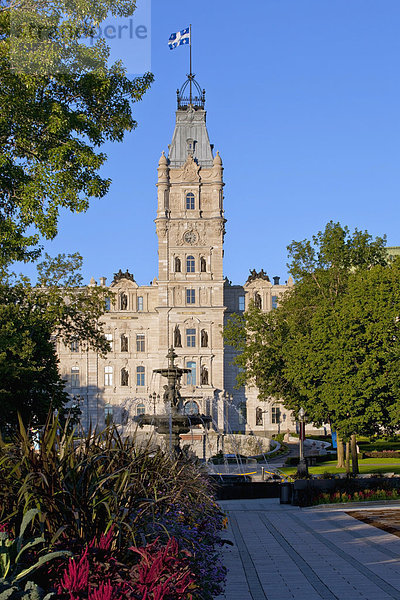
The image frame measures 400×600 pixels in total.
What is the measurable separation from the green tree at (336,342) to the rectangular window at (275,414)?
111 feet

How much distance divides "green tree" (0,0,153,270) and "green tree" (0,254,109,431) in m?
17.2

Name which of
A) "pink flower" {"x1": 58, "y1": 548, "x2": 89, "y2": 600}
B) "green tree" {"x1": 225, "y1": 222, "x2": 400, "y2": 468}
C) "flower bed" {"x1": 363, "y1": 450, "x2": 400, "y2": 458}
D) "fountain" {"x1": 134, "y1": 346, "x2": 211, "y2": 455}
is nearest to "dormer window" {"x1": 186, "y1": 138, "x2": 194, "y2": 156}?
"green tree" {"x1": 225, "y1": 222, "x2": 400, "y2": 468}

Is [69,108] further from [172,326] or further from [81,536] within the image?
[172,326]

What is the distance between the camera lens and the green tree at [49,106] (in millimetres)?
15727

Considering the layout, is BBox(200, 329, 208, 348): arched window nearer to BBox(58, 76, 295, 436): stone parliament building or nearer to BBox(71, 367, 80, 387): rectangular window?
BBox(58, 76, 295, 436): stone parliament building

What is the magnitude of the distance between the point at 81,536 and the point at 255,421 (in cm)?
7454

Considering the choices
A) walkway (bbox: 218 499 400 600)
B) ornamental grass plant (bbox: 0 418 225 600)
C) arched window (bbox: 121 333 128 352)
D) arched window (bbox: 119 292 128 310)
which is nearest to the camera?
ornamental grass plant (bbox: 0 418 225 600)

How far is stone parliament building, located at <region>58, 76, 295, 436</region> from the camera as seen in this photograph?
79.2 m

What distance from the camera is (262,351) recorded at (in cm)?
4641

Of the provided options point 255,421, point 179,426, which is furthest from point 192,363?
point 179,426

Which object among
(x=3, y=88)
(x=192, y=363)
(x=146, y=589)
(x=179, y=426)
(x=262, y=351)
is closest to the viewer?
(x=146, y=589)

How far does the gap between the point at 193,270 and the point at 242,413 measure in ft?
54.9

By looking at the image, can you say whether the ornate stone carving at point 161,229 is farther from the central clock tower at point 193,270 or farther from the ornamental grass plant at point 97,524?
the ornamental grass plant at point 97,524

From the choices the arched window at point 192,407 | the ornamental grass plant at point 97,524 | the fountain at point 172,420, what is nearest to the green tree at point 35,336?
the fountain at point 172,420
